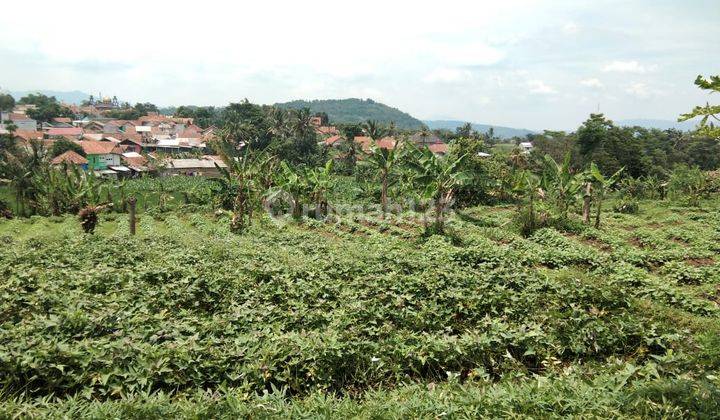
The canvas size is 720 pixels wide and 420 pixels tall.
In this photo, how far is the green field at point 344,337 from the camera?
3.93 m

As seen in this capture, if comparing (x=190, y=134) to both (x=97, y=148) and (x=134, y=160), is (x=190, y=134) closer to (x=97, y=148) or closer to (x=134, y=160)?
(x=134, y=160)

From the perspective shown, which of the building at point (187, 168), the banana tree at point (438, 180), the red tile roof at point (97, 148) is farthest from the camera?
the red tile roof at point (97, 148)

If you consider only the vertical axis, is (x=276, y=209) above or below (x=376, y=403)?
below

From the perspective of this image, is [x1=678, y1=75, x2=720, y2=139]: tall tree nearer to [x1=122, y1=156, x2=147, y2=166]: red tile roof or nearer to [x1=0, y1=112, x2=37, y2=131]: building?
[x1=122, y1=156, x2=147, y2=166]: red tile roof

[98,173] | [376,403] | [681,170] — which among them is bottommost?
[98,173]

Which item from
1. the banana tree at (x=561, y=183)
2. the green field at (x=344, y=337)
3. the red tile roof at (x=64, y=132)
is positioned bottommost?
the green field at (x=344, y=337)

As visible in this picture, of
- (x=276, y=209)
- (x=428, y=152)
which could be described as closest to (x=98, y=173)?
(x=276, y=209)

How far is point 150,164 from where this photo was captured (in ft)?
183

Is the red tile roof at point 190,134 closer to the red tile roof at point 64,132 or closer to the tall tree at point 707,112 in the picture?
the red tile roof at point 64,132

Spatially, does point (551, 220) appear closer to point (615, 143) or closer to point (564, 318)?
point (564, 318)

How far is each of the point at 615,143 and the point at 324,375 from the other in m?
37.8

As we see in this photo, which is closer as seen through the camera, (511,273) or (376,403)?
(376,403)

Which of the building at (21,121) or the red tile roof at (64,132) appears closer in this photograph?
the red tile roof at (64,132)

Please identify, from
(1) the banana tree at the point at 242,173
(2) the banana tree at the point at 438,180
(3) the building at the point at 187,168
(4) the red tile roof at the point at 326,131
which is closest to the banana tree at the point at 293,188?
(1) the banana tree at the point at 242,173
